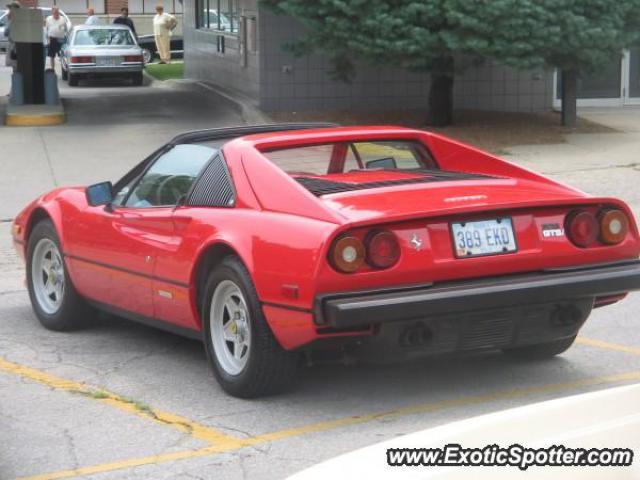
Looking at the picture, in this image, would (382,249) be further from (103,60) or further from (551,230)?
(103,60)

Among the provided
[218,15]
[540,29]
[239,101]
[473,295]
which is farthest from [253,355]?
[218,15]

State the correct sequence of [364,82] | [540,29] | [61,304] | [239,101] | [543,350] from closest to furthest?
[543,350]
[61,304]
[540,29]
[364,82]
[239,101]

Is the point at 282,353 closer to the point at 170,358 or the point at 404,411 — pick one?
the point at 404,411

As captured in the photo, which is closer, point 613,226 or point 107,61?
point 613,226

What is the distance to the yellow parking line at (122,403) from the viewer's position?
6.02 metres

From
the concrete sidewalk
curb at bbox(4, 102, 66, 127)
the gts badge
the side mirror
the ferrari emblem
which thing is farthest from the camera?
curb at bbox(4, 102, 66, 127)

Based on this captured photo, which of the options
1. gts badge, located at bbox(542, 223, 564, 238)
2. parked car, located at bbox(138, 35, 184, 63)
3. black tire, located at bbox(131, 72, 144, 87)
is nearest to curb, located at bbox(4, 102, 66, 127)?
black tire, located at bbox(131, 72, 144, 87)

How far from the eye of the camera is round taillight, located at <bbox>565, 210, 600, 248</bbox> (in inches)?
256

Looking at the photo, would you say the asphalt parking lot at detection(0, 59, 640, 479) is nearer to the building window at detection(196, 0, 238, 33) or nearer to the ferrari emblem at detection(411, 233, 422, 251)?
the ferrari emblem at detection(411, 233, 422, 251)

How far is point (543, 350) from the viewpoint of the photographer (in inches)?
286

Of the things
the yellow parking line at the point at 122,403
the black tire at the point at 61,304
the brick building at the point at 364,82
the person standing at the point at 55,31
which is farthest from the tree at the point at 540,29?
the person standing at the point at 55,31

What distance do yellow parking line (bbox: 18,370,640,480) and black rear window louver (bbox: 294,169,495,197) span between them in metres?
1.12

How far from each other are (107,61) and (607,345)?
2599 cm

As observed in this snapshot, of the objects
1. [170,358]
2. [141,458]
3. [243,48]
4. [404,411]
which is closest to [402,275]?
[404,411]
